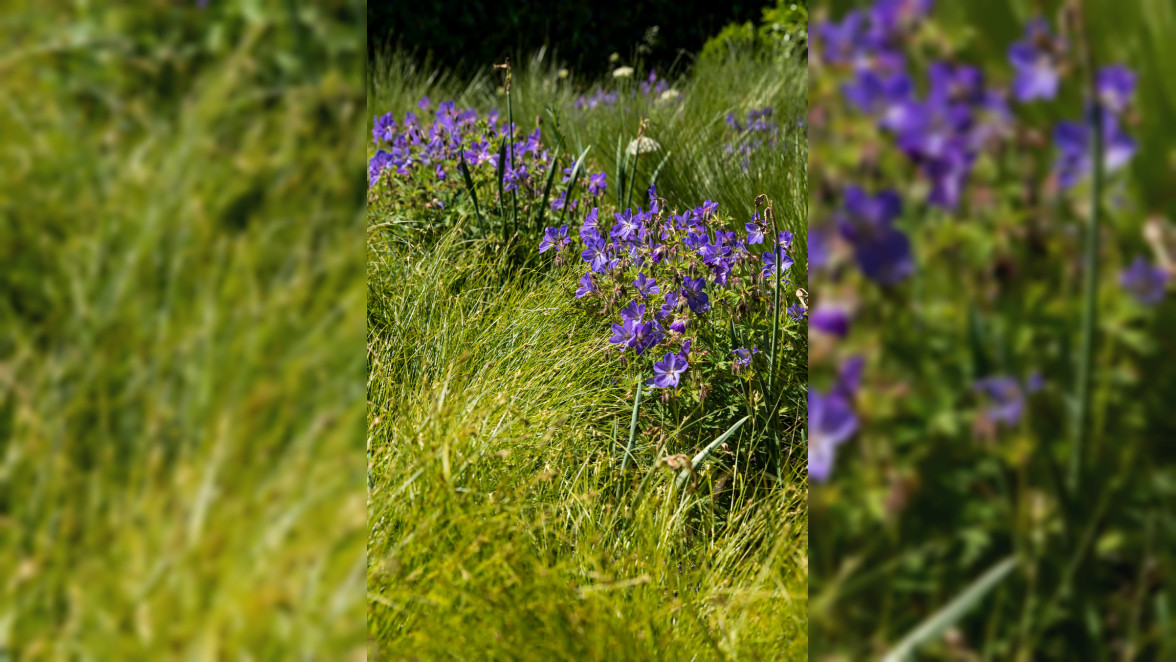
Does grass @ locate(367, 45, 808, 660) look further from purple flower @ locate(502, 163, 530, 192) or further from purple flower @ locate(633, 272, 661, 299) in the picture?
purple flower @ locate(633, 272, 661, 299)

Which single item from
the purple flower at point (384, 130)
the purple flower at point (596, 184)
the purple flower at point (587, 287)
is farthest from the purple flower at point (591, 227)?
the purple flower at point (384, 130)

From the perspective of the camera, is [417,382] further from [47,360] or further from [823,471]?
[823,471]

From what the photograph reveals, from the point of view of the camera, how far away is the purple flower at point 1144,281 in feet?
2.24

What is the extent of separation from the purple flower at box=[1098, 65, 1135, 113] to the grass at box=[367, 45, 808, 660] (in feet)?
2.99

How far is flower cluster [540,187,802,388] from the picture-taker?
221cm

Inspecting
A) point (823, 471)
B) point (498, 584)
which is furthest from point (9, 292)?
point (498, 584)

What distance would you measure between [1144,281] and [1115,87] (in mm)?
141

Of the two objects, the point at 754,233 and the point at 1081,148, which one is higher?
the point at 1081,148

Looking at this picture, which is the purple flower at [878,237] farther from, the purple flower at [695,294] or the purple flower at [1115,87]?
the purple flower at [695,294]

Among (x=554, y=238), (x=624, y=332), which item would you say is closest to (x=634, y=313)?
(x=624, y=332)

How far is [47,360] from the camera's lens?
0.80 meters

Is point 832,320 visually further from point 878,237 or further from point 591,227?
point 591,227

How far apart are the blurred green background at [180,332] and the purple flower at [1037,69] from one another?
537mm

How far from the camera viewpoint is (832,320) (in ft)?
2.31
